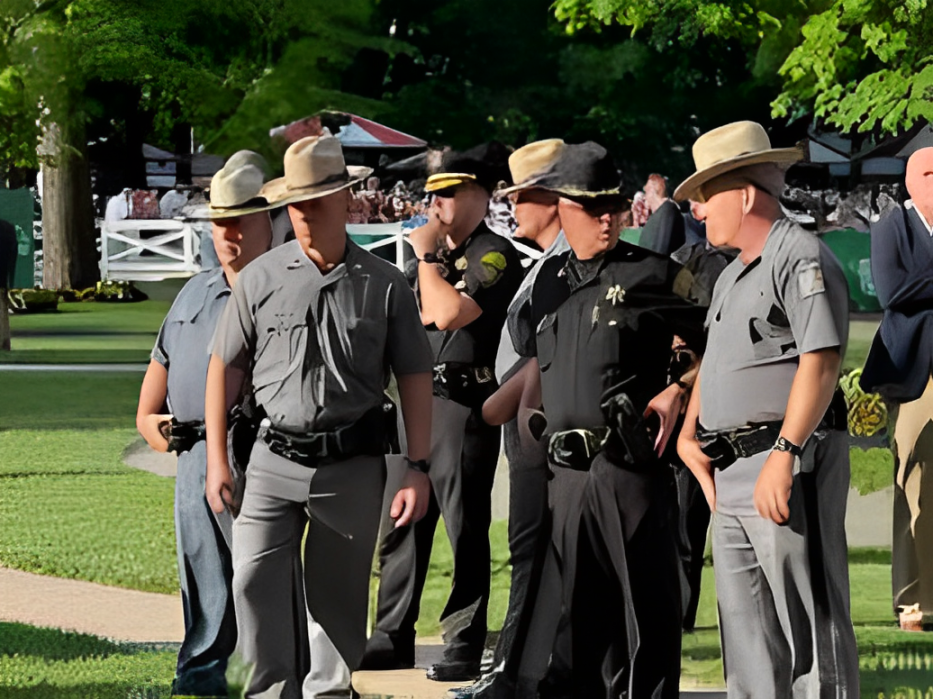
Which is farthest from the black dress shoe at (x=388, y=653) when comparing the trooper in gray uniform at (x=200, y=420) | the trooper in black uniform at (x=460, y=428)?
the trooper in gray uniform at (x=200, y=420)

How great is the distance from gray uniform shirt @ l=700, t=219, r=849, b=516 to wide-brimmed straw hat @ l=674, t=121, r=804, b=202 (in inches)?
9.4

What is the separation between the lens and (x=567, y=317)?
627 cm

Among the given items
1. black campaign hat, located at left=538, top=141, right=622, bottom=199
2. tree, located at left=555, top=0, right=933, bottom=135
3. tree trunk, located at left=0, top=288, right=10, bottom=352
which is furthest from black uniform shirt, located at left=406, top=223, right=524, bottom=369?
tree trunk, located at left=0, top=288, right=10, bottom=352

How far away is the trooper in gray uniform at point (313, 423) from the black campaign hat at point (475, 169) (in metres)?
1.29

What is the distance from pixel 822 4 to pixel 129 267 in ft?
14.9

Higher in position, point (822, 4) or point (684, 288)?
point (822, 4)

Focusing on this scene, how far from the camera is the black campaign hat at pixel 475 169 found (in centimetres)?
736

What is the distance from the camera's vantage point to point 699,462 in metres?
6.00

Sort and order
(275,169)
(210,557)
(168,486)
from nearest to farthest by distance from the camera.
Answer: (210,557) < (275,169) < (168,486)

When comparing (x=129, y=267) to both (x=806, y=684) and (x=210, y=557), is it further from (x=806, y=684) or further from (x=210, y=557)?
(x=806, y=684)

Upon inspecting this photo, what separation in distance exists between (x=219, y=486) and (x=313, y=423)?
0.36 m

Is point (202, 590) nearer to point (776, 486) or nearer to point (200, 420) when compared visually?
point (200, 420)

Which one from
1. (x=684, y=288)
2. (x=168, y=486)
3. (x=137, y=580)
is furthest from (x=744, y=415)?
(x=168, y=486)

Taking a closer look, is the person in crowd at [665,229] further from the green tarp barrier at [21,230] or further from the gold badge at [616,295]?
the green tarp barrier at [21,230]
